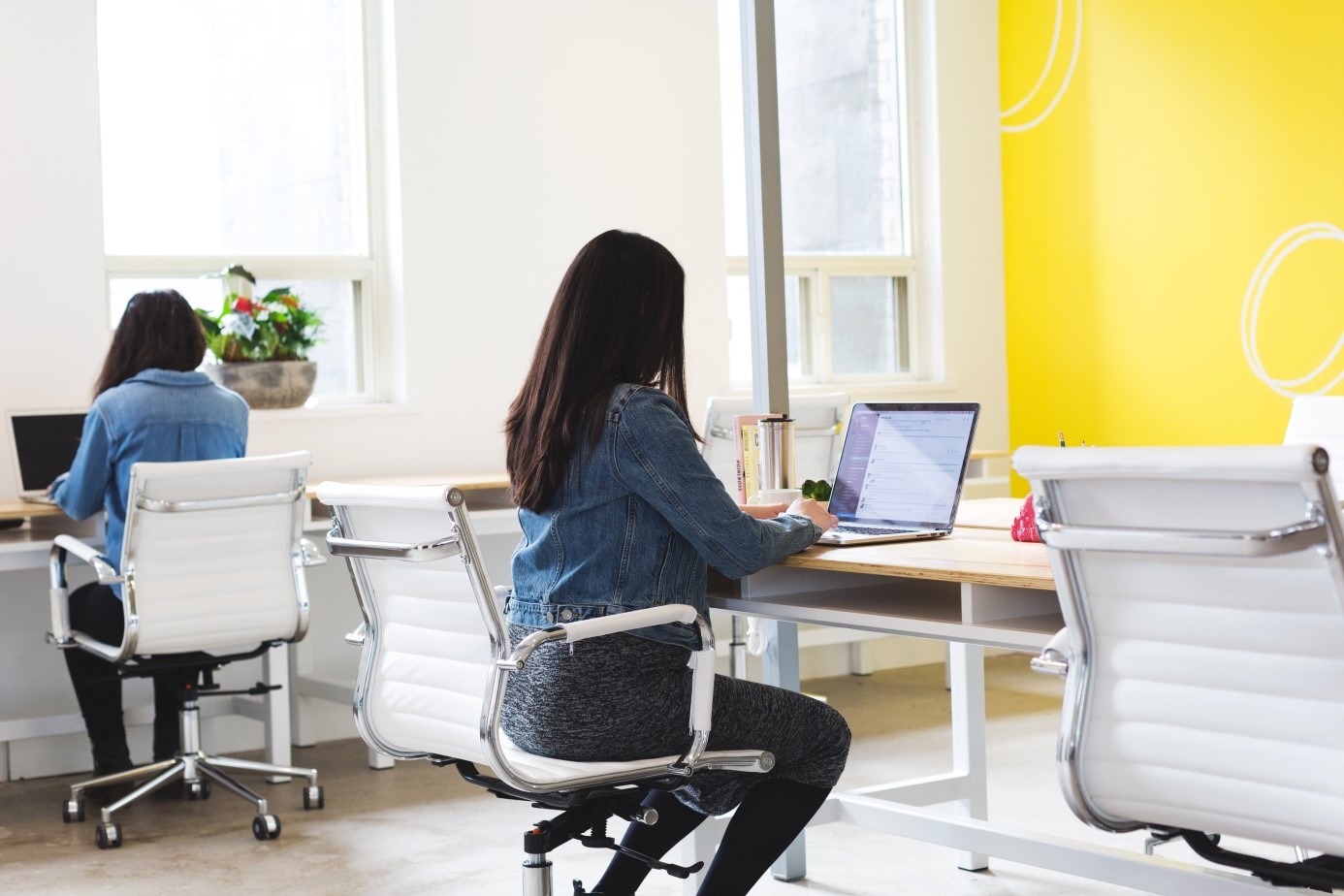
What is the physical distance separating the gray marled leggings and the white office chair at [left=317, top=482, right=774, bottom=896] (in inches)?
1.0

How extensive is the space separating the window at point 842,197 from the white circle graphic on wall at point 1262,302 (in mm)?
1445

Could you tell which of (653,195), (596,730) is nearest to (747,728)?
(596,730)

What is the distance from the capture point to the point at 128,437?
4.01 meters

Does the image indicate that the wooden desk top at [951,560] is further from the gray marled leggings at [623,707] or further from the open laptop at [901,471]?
the gray marled leggings at [623,707]

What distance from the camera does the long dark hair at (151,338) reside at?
163 inches

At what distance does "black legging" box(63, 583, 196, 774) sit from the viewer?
4078mm

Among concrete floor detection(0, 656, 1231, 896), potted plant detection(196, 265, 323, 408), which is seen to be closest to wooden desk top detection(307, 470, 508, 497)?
potted plant detection(196, 265, 323, 408)

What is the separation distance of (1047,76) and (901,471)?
4.11 meters

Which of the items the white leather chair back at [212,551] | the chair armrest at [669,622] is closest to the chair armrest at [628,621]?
the chair armrest at [669,622]

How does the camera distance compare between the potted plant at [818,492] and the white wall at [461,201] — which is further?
the white wall at [461,201]

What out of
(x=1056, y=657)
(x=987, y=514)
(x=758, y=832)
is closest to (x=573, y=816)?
(x=758, y=832)

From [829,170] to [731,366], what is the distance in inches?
37.1

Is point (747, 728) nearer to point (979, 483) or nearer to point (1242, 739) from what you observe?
point (1242, 739)

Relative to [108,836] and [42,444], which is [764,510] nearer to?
[108,836]
